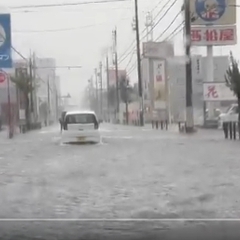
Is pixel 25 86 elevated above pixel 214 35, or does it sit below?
below

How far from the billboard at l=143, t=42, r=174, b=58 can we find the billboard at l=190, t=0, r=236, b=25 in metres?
4.04

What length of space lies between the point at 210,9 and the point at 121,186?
4055 centimetres

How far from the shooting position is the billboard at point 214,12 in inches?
2083

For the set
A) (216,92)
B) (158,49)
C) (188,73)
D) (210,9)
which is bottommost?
(216,92)

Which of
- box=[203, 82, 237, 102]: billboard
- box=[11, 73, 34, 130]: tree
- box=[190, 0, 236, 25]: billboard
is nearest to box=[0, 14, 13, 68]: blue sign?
box=[190, 0, 236, 25]: billboard

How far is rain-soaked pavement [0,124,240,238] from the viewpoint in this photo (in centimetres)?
1191

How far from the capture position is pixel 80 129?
1331 inches

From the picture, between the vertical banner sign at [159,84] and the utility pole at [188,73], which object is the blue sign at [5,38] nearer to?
the utility pole at [188,73]

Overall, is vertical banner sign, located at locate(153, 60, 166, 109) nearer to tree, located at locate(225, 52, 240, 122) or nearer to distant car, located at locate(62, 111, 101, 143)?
tree, located at locate(225, 52, 240, 122)

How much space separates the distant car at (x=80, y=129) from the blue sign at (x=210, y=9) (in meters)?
20.9

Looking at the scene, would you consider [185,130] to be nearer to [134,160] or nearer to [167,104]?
[134,160]

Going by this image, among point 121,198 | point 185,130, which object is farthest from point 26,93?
point 121,198

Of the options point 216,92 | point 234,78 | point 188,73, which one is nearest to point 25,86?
point 216,92

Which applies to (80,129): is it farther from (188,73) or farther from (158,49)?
(158,49)
